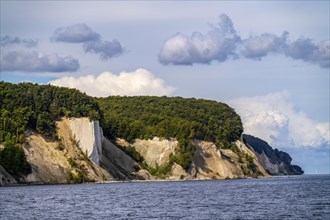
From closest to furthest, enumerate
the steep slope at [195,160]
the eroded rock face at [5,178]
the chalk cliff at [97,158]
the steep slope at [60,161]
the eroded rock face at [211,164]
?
the eroded rock face at [5,178] < the steep slope at [60,161] < the chalk cliff at [97,158] < the steep slope at [195,160] < the eroded rock face at [211,164]

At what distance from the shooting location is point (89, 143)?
505 ft

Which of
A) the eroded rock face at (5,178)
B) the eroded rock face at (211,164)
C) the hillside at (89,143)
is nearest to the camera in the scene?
the eroded rock face at (5,178)

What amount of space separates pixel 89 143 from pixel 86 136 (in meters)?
1.77

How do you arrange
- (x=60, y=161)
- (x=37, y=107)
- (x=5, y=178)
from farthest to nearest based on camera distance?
(x=37, y=107) → (x=60, y=161) → (x=5, y=178)

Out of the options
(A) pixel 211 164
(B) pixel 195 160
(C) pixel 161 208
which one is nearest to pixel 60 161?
(B) pixel 195 160

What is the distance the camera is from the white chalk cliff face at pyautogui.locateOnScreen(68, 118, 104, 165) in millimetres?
153625

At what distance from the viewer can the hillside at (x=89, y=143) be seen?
14075cm

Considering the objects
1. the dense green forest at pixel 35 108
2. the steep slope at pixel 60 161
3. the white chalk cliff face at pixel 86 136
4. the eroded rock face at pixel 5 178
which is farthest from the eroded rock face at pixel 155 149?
the eroded rock face at pixel 5 178

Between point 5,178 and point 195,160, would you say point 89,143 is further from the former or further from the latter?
point 195,160

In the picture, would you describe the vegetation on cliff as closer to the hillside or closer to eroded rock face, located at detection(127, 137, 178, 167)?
the hillside

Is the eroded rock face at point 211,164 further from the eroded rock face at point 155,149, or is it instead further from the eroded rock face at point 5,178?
the eroded rock face at point 5,178

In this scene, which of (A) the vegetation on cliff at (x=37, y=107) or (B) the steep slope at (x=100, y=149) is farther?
(B) the steep slope at (x=100, y=149)

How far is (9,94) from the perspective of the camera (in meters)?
154

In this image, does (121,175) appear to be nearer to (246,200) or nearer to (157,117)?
(157,117)
